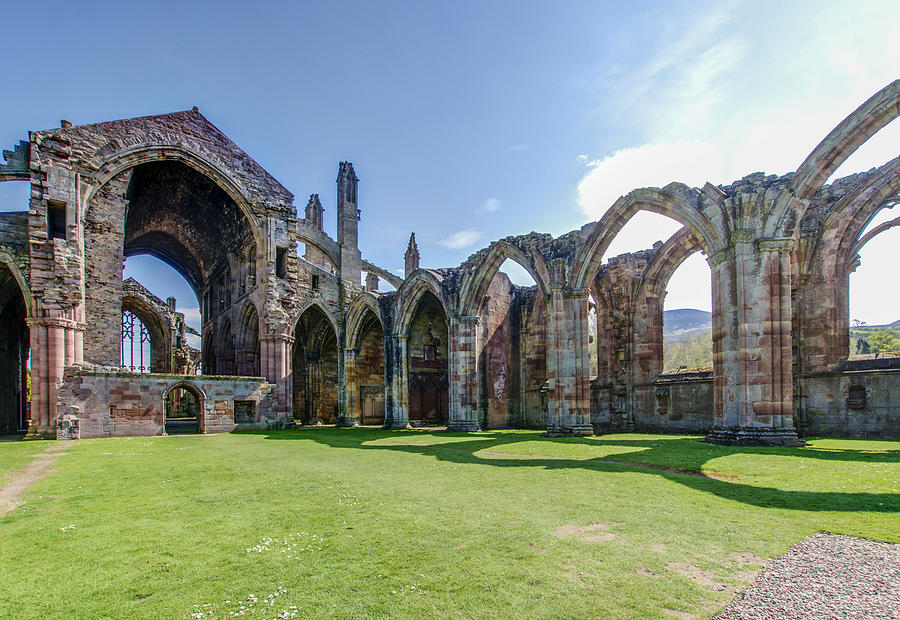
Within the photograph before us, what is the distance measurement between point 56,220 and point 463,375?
1783 centimetres

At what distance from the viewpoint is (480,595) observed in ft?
11.1

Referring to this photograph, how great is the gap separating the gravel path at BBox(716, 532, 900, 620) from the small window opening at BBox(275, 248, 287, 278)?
25.5 m

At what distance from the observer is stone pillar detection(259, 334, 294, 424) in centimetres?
2509

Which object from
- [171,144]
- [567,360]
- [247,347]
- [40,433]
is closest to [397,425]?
[567,360]

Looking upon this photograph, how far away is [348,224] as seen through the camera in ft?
99.1

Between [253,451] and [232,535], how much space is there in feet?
29.0

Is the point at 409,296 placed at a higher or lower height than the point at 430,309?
higher

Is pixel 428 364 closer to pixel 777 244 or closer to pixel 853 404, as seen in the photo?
pixel 777 244

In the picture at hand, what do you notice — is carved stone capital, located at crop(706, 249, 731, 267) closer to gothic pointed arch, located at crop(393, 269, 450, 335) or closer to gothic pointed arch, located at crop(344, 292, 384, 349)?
gothic pointed arch, located at crop(393, 269, 450, 335)

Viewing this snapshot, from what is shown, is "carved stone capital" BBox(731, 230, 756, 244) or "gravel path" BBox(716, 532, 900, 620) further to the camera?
"carved stone capital" BBox(731, 230, 756, 244)

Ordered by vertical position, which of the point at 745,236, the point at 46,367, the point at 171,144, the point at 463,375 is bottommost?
the point at 463,375

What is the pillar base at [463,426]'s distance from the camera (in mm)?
19953

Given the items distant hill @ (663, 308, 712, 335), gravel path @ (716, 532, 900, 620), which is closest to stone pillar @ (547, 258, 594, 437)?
gravel path @ (716, 532, 900, 620)

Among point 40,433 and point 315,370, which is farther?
point 315,370
